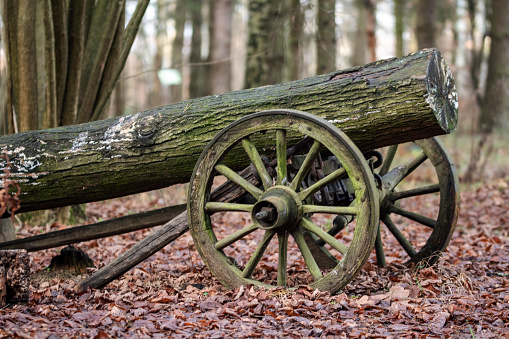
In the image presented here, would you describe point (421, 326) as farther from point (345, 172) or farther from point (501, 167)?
point (501, 167)

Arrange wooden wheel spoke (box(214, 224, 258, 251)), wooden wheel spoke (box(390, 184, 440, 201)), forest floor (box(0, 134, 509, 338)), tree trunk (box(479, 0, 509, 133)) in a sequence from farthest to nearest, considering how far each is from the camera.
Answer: tree trunk (box(479, 0, 509, 133)) < wooden wheel spoke (box(390, 184, 440, 201)) < wooden wheel spoke (box(214, 224, 258, 251)) < forest floor (box(0, 134, 509, 338))

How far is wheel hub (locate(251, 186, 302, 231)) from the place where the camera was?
298 cm

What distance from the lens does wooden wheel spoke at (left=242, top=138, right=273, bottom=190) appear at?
10.5 ft

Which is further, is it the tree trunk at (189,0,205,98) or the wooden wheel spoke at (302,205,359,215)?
the tree trunk at (189,0,205,98)

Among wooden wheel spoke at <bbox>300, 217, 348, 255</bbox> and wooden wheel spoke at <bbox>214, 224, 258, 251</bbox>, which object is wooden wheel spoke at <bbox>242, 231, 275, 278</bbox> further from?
wooden wheel spoke at <bbox>300, 217, 348, 255</bbox>

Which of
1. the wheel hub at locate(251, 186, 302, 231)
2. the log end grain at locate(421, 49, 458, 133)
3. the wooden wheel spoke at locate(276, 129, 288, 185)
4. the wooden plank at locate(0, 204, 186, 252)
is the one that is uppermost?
the log end grain at locate(421, 49, 458, 133)

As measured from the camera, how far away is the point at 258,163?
10.5 feet

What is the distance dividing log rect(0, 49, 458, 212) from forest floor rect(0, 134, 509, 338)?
2.62 feet

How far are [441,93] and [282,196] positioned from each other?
1208 millimetres

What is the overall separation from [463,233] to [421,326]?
11.4 ft

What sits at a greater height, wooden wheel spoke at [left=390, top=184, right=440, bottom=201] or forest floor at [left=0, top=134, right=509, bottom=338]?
wooden wheel spoke at [left=390, top=184, right=440, bottom=201]

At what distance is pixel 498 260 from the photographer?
4320 millimetres

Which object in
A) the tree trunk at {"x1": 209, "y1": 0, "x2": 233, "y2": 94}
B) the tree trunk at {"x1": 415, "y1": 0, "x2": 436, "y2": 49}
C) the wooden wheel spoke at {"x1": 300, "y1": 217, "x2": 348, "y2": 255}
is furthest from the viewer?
the tree trunk at {"x1": 209, "y1": 0, "x2": 233, "y2": 94}

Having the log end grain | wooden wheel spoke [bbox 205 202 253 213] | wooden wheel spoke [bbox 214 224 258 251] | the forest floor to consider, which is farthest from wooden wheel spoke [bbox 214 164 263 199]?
the log end grain
